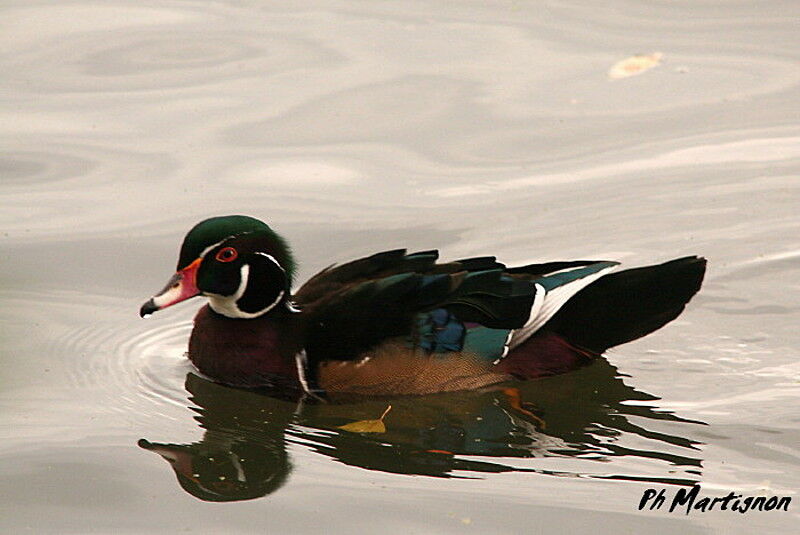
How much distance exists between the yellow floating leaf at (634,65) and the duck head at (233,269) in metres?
4.24

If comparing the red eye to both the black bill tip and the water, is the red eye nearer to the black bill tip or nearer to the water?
the black bill tip

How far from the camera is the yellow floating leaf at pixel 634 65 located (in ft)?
35.7

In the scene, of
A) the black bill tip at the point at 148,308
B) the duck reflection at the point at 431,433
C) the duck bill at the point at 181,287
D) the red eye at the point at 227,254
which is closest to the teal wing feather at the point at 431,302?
the duck reflection at the point at 431,433

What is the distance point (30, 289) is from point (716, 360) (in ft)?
12.2

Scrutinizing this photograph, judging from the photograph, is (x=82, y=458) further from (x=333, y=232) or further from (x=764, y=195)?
(x=764, y=195)

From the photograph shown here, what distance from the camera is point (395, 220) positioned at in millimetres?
9195

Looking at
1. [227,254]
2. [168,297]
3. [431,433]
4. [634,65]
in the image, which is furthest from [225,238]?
[634,65]

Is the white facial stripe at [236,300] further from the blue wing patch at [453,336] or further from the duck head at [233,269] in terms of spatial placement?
Answer: the blue wing patch at [453,336]

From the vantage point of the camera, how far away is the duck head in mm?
7180

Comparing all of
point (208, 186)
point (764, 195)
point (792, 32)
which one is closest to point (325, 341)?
point (208, 186)

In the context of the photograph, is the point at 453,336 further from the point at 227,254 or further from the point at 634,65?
the point at 634,65

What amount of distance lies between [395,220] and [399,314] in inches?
87.5

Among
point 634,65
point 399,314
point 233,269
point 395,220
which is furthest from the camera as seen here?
point 634,65

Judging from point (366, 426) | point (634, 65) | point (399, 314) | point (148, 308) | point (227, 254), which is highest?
point (634, 65)
